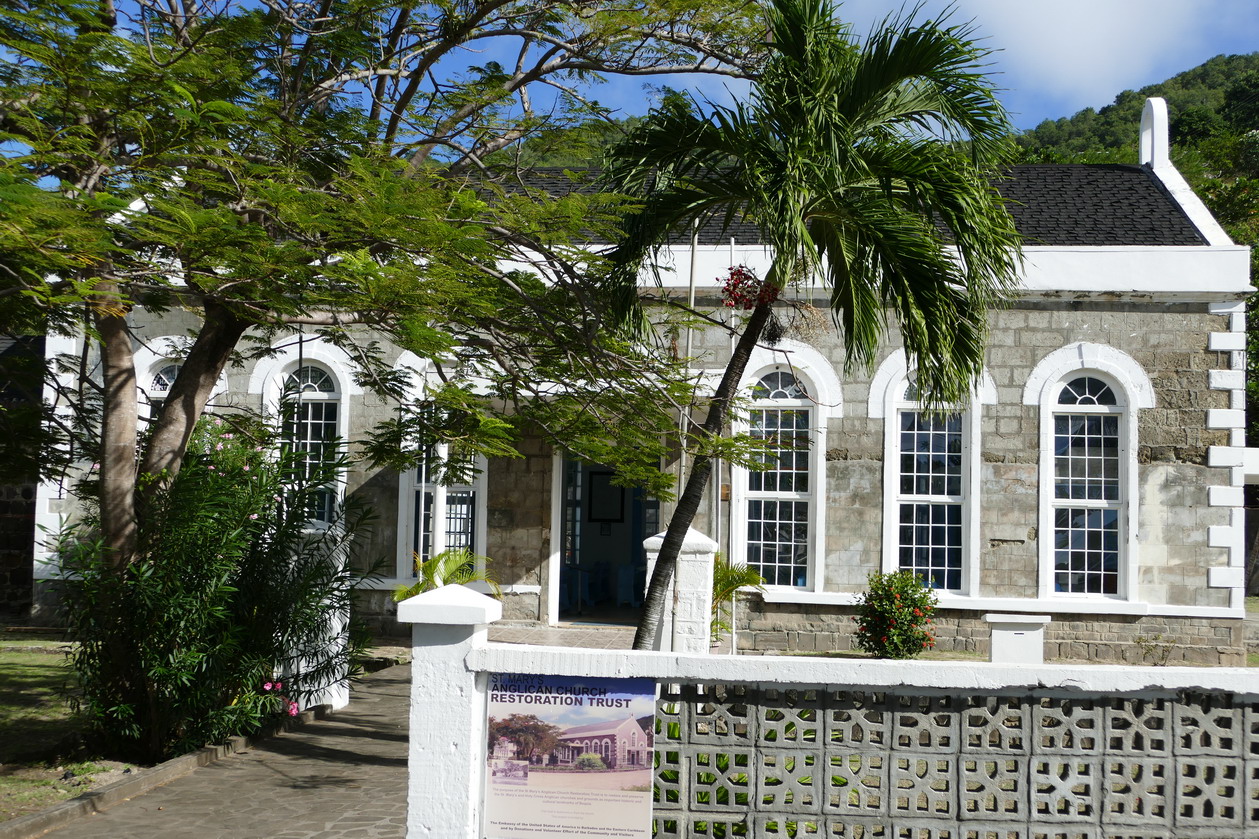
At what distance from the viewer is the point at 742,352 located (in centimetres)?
756

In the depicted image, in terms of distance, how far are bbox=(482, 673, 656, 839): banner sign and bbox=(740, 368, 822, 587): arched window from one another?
340 inches

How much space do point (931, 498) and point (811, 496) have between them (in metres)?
1.43

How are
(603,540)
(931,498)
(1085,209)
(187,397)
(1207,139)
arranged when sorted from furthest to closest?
(1207,139)
(603,540)
(1085,209)
(931,498)
(187,397)

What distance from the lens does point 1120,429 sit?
13.0m

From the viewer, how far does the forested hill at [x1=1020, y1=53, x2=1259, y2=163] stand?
32.8 metres

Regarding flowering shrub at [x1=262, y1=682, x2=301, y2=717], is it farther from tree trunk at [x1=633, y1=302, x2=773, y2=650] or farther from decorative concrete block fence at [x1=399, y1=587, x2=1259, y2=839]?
decorative concrete block fence at [x1=399, y1=587, x2=1259, y2=839]

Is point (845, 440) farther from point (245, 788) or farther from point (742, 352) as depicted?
point (245, 788)

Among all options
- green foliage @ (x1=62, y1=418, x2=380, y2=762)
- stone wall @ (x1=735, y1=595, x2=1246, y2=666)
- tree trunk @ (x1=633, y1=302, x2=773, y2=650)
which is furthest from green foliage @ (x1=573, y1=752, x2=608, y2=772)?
stone wall @ (x1=735, y1=595, x2=1246, y2=666)

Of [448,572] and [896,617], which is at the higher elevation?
[448,572]

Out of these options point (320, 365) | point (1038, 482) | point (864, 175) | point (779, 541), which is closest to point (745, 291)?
point (864, 175)

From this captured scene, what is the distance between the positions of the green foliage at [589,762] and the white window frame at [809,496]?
28.0 feet

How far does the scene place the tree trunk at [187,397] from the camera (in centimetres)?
771

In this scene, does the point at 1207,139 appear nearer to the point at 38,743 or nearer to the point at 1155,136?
the point at 1155,136

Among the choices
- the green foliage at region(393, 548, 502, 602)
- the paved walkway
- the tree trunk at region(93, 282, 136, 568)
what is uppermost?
the tree trunk at region(93, 282, 136, 568)
